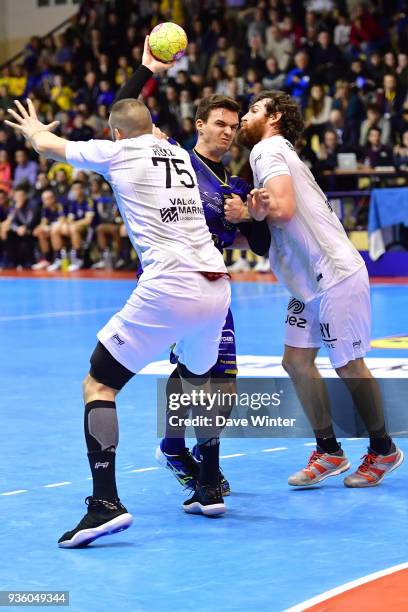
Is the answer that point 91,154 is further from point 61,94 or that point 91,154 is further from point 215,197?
point 61,94

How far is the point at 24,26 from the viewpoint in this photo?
3288 cm

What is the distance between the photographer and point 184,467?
19.9 ft

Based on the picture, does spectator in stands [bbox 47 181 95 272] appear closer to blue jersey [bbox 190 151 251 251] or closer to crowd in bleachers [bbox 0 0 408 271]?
crowd in bleachers [bbox 0 0 408 271]

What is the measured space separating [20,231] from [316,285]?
59.6 ft

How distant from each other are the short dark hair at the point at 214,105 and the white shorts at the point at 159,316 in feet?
3.72

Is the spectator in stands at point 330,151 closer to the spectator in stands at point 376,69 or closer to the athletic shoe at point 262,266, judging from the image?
the athletic shoe at point 262,266

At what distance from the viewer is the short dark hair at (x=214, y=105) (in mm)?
6020

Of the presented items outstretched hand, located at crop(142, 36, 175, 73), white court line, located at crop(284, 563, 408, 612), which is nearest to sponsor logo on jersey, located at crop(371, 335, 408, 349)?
outstretched hand, located at crop(142, 36, 175, 73)

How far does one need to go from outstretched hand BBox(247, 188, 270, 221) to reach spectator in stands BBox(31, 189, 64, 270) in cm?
1785

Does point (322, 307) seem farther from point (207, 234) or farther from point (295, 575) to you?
point (295, 575)

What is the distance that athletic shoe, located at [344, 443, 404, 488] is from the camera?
6.11 meters

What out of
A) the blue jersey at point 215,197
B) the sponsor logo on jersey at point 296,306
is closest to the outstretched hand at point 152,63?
the blue jersey at point 215,197

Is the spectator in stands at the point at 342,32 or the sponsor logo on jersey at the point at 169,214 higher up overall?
the spectator in stands at the point at 342,32

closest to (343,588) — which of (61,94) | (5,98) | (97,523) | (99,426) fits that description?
(97,523)
